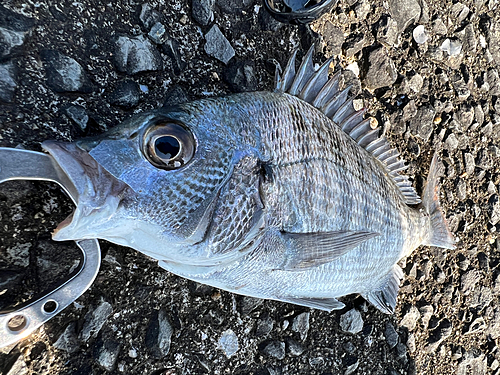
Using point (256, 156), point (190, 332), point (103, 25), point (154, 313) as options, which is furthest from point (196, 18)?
point (190, 332)

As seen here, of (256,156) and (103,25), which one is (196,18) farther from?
(256,156)

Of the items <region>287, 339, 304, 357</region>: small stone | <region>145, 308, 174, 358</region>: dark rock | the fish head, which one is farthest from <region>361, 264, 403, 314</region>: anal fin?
the fish head

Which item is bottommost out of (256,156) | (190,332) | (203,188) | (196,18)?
(190,332)

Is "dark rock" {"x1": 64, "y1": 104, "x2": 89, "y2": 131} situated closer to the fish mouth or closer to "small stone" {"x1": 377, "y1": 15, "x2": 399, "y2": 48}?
the fish mouth

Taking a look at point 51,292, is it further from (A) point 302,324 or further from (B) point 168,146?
(A) point 302,324

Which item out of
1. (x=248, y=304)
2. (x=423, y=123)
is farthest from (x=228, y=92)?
(x=423, y=123)

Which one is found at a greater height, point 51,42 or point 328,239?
point 51,42

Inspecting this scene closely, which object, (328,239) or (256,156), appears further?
(328,239)

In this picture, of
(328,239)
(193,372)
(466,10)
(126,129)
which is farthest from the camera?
(466,10)

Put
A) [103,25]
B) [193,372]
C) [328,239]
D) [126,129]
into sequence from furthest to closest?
[193,372] → [103,25] → [328,239] → [126,129]
